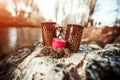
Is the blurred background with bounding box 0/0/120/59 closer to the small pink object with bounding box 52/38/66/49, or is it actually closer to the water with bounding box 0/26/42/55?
the water with bounding box 0/26/42/55

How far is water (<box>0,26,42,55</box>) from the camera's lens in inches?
116

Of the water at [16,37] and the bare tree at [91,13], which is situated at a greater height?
the bare tree at [91,13]

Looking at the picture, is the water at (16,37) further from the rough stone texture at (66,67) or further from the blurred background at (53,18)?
the rough stone texture at (66,67)

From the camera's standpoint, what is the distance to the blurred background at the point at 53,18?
2.96 metres

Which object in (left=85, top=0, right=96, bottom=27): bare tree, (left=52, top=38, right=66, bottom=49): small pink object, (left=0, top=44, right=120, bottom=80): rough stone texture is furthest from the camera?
(left=85, top=0, right=96, bottom=27): bare tree

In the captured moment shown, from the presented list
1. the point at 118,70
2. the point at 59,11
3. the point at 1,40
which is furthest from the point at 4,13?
the point at 118,70

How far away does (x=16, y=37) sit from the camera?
3.06 meters

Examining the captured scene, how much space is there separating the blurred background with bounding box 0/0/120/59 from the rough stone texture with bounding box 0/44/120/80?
44 cm

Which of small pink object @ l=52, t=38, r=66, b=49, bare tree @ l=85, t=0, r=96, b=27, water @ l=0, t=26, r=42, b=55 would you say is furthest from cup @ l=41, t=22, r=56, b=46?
bare tree @ l=85, t=0, r=96, b=27

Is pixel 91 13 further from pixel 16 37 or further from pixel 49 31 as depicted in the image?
pixel 16 37

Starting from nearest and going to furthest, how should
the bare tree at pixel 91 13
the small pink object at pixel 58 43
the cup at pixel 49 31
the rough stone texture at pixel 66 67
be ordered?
1. the rough stone texture at pixel 66 67
2. the small pink object at pixel 58 43
3. the cup at pixel 49 31
4. the bare tree at pixel 91 13

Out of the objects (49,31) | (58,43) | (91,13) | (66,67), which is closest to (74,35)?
(58,43)

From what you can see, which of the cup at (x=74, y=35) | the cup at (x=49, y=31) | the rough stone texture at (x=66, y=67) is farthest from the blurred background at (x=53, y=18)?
the cup at (x=74, y=35)

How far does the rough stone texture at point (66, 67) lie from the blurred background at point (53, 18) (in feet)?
1.43
